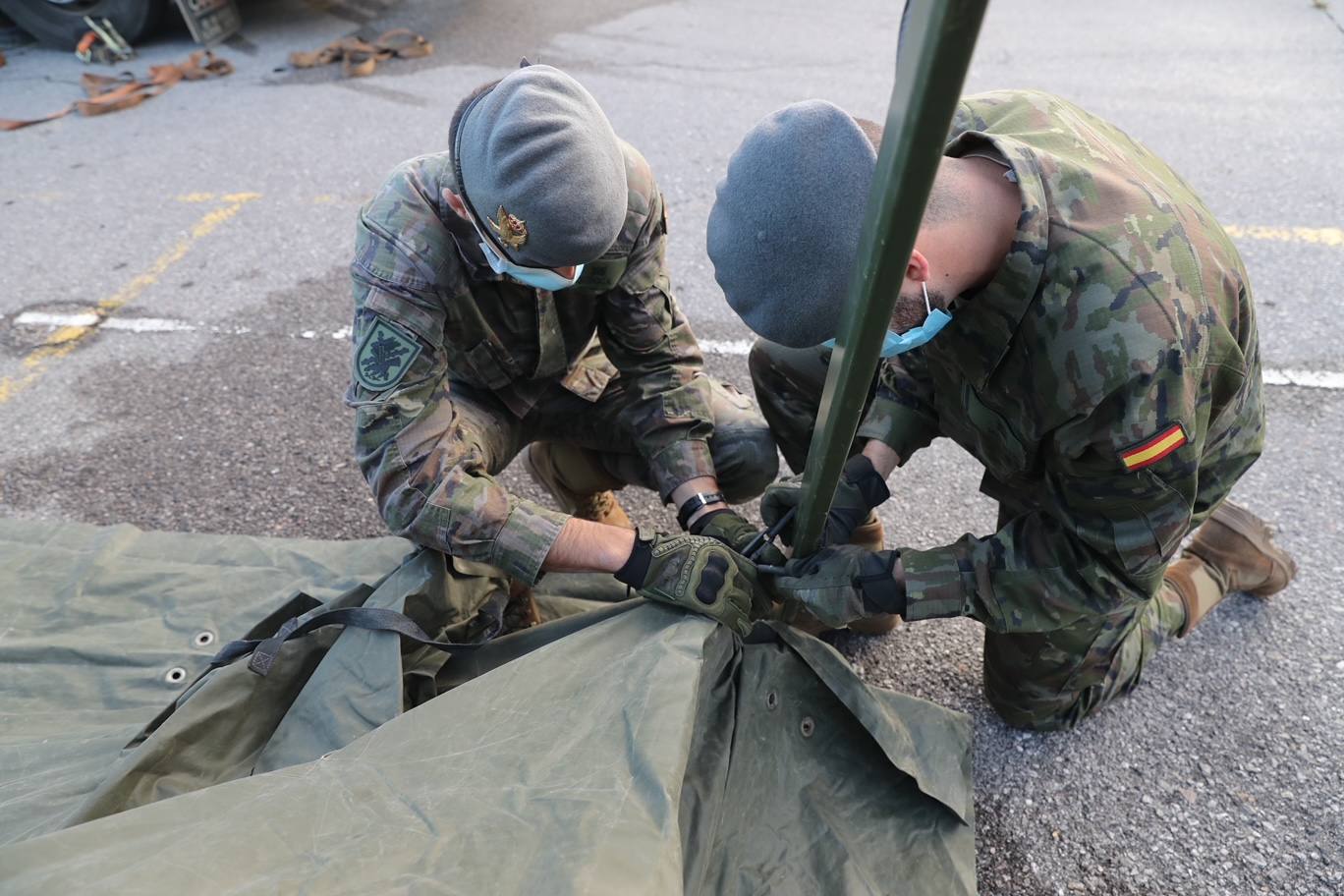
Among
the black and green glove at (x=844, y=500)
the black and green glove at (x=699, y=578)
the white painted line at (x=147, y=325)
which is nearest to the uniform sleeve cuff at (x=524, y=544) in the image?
the black and green glove at (x=699, y=578)

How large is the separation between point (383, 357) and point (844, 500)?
108cm

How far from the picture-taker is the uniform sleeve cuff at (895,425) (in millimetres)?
2160

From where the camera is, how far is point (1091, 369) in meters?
1.40

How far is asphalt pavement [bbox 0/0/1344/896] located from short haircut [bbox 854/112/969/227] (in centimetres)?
126

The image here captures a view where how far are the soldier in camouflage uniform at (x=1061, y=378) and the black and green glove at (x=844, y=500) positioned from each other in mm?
17

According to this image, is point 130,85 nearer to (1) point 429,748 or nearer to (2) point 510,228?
(2) point 510,228

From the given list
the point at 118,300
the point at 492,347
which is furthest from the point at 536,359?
the point at 118,300

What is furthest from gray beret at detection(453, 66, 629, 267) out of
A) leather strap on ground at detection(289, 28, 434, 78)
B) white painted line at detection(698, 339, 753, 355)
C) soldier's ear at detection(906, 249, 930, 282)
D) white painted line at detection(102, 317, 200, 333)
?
leather strap on ground at detection(289, 28, 434, 78)

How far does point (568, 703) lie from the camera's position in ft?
4.77

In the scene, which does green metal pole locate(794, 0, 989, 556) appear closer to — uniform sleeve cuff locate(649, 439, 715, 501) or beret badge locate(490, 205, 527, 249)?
beret badge locate(490, 205, 527, 249)

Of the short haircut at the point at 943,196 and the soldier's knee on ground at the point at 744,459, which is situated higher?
the short haircut at the point at 943,196

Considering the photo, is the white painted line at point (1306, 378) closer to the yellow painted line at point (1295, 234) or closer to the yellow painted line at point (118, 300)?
the yellow painted line at point (1295, 234)

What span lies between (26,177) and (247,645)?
4322 millimetres

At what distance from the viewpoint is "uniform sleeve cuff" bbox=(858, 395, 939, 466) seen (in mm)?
2160
